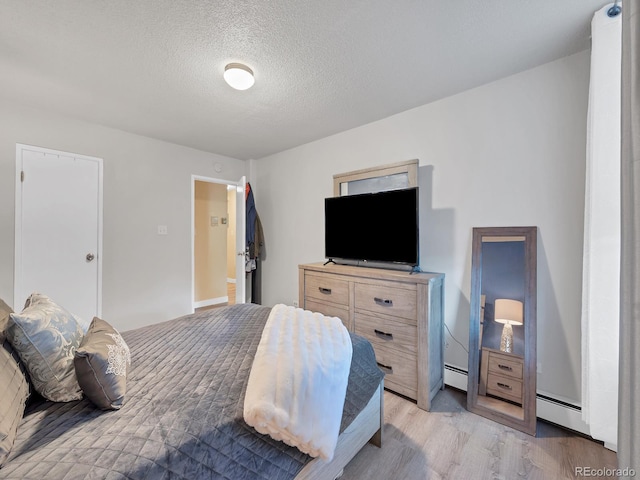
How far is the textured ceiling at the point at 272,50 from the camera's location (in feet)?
4.65

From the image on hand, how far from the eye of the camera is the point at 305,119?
8.96 feet

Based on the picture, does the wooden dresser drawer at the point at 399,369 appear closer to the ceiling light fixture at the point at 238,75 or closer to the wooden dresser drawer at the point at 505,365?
the wooden dresser drawer at the point at 505,365

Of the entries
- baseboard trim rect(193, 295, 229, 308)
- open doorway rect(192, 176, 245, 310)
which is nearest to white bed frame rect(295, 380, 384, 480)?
open doorway rect(192, 176, 245, 310)

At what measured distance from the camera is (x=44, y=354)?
96 cm

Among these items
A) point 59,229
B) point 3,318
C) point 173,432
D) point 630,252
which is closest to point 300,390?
point 173,432

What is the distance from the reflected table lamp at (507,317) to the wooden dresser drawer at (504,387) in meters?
0.20

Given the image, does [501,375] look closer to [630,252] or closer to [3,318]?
[630,252]

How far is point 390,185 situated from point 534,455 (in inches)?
83.8

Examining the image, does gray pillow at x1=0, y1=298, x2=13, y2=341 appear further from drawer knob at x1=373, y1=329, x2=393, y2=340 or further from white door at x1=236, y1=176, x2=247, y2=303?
white door at x1=236, y1=176, x2=247, y2=303

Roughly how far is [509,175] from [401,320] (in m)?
1.35

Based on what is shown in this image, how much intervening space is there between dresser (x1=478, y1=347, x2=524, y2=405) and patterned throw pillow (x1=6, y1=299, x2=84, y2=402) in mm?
2320

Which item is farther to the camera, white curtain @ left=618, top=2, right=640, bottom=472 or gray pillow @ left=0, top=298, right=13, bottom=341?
gray pillow @ left=0, top=298, right=13, bottom=341

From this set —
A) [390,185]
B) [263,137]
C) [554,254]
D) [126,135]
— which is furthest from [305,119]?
[554,254]

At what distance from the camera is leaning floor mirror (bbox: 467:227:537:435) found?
1742 mm
